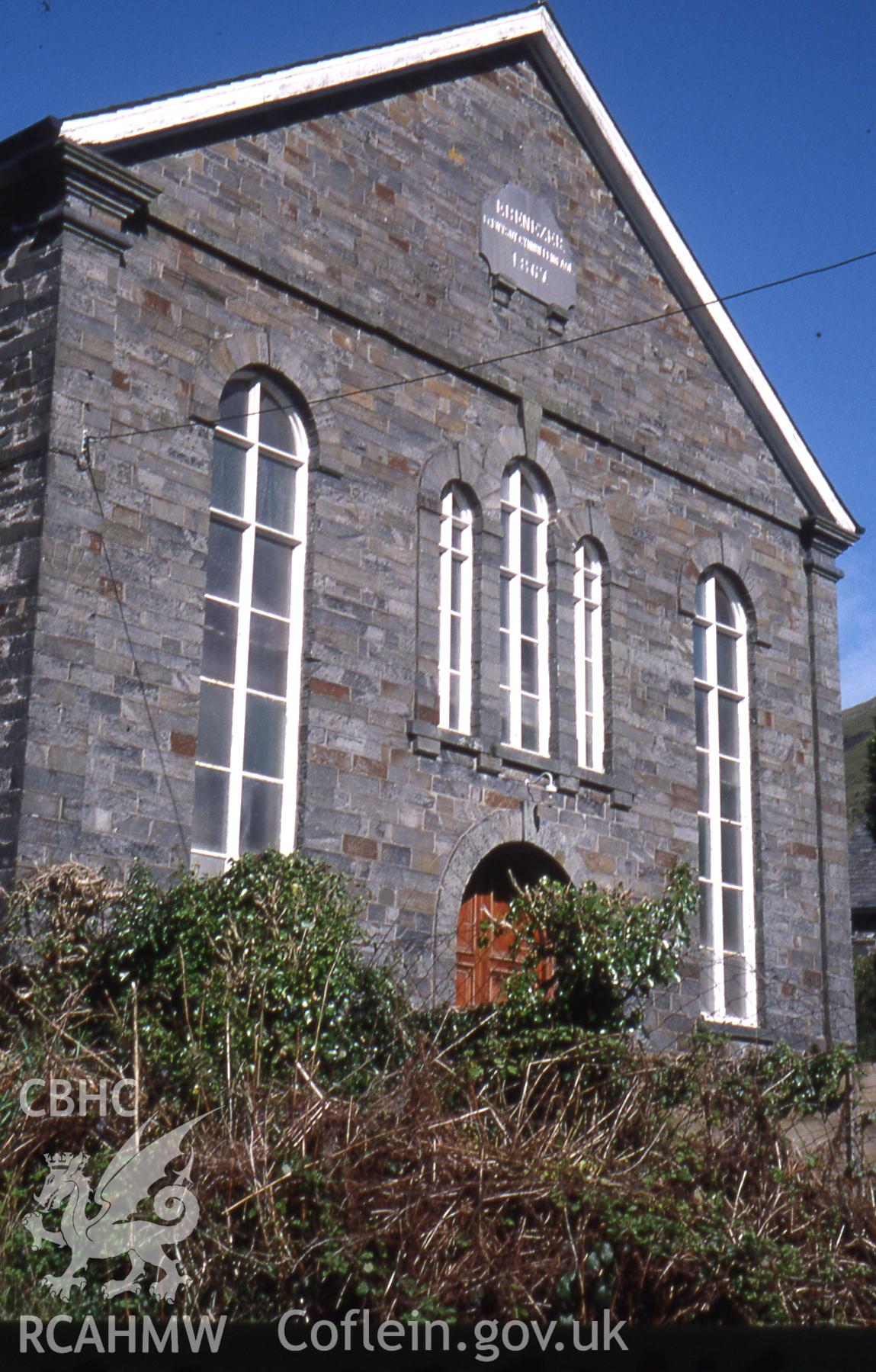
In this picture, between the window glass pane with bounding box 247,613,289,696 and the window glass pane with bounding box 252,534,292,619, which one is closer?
the window glass pane with bounding box 247,613,289,696

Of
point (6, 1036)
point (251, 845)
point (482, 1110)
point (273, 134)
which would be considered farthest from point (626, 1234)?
point (273, 134)

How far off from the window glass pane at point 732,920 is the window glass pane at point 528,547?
356 cm

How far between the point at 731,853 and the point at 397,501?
4913 mm

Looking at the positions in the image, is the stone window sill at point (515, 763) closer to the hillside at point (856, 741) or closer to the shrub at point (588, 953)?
the shrub at point (588, 953)

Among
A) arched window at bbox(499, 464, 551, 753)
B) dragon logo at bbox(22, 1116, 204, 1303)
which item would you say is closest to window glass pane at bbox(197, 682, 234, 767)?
arched window at bbox(499, 464, 551, 753)

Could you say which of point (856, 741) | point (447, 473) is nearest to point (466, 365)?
point (447, 473)

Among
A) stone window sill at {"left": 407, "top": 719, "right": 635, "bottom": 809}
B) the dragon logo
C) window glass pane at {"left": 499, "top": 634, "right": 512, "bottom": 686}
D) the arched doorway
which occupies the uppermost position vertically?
window glass pane at {"left": 499, "top": 634, "right": 512, "bottom": 686}

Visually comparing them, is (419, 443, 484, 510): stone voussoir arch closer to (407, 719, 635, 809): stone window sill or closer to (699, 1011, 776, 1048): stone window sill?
(407, 719, 635, 809): stone window sill

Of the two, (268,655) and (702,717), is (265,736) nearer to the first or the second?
(268,655)

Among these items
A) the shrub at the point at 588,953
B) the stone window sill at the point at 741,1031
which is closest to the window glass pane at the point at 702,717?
the stone window sill at the point at 741,1031

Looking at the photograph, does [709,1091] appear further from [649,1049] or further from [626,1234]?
[649,1049]

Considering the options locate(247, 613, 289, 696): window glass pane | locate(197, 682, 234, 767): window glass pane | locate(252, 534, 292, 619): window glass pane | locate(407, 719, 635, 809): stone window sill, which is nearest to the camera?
locate(197, 682, 234, 767): window glass pane

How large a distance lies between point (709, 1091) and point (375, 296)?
7180mm

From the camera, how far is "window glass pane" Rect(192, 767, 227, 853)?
1156cm
